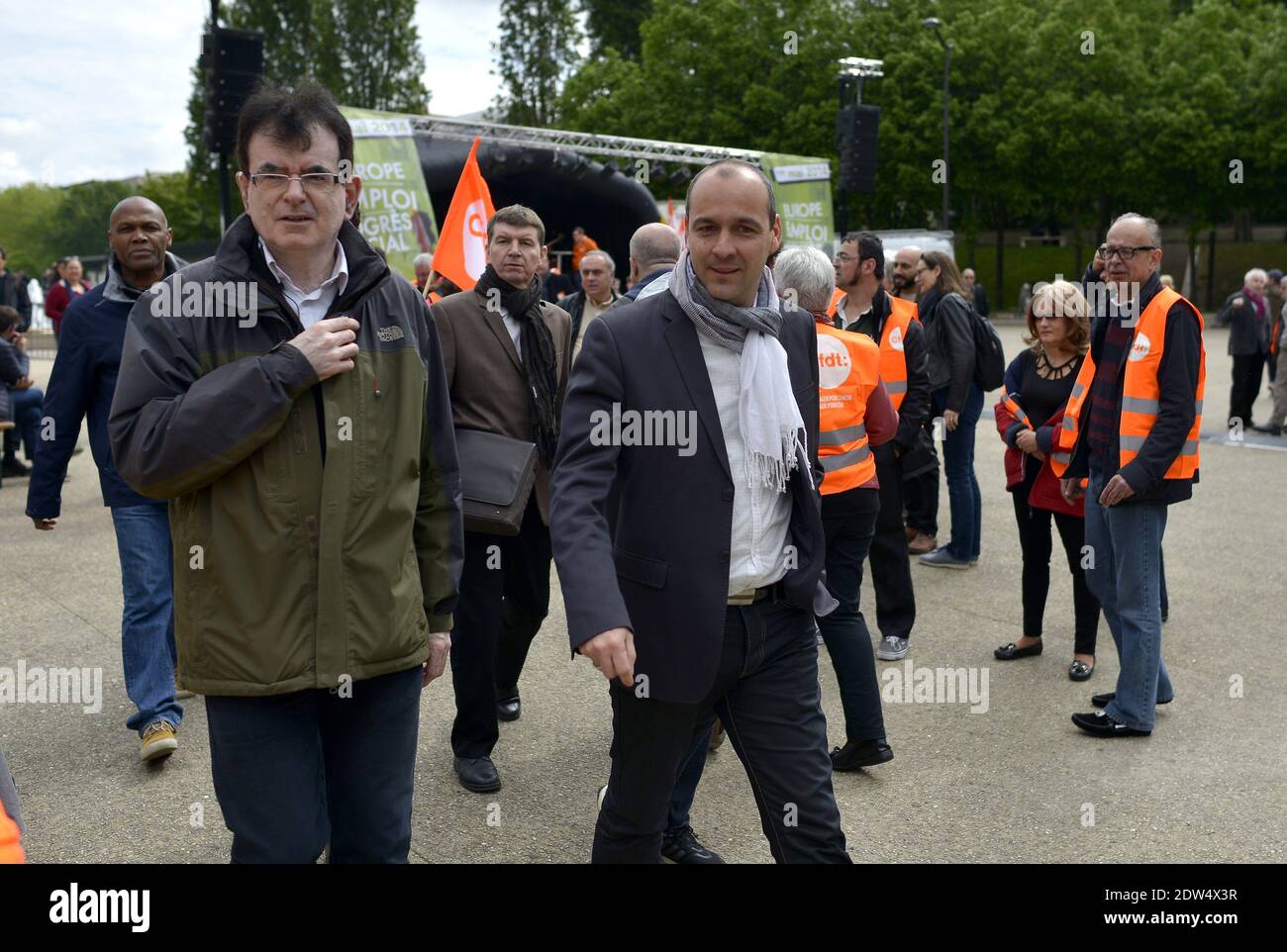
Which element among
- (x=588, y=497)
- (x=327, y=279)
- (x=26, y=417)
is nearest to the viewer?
(x=327, y=279)

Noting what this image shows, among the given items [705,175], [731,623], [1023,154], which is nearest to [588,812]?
[731,623]

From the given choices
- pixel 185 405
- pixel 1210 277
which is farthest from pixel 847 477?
pixel 1210 277

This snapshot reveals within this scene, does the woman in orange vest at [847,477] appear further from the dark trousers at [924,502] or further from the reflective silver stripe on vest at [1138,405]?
the dark trousers at [924,502]

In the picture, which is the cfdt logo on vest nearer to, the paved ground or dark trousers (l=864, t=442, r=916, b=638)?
dark trousers (l=864, t=442, r=916, b=638)

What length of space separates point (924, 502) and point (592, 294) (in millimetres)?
3254

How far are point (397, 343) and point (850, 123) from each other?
641 inches

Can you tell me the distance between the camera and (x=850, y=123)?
17.8 meters

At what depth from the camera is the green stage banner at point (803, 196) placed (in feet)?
73.7

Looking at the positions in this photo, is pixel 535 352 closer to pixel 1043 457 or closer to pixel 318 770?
pixel 318 770

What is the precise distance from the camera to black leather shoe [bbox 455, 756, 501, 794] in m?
4.41

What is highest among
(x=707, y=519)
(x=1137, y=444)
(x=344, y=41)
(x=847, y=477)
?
(x=344, y=41)

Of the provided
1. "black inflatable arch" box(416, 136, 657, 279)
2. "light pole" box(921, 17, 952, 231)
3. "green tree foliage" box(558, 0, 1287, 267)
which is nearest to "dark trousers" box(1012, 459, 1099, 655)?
"black inflatable arch" box(416, 136, 657, 279)

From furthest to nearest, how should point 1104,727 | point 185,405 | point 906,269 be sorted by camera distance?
point 906,269, point 1104,727, point 185,405

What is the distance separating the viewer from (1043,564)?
19.9 feet
